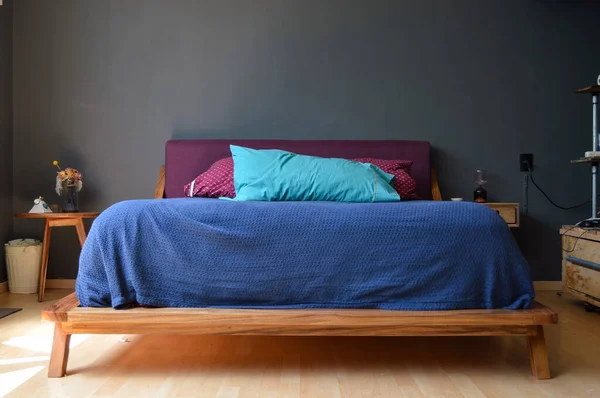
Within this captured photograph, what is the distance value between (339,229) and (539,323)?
82cm

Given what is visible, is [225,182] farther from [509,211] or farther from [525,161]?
[525,161]

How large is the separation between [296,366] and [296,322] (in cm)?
28

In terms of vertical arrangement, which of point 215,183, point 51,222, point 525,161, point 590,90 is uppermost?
point 590,90

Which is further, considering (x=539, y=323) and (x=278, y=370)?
(x=278, y=370)

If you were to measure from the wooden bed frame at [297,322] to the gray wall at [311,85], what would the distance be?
1.90 m

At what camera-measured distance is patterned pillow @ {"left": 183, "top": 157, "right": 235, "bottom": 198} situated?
3338 millimetres

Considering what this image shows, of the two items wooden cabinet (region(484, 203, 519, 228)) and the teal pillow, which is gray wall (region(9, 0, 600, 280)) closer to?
wooden cabinet (region(484, 203, 519, 228))

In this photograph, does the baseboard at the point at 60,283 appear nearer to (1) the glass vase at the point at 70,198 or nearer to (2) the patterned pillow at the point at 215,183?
(1) the glass vase at the point at 70,198

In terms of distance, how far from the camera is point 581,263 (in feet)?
10.8

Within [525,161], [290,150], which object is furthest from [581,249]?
[290,150]

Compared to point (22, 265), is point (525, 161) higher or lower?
higher

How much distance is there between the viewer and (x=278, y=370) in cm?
220

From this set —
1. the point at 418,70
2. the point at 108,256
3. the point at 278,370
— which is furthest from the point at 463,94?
the point at 108,256

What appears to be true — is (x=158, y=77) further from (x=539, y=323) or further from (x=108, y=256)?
(x=539, y=323)
